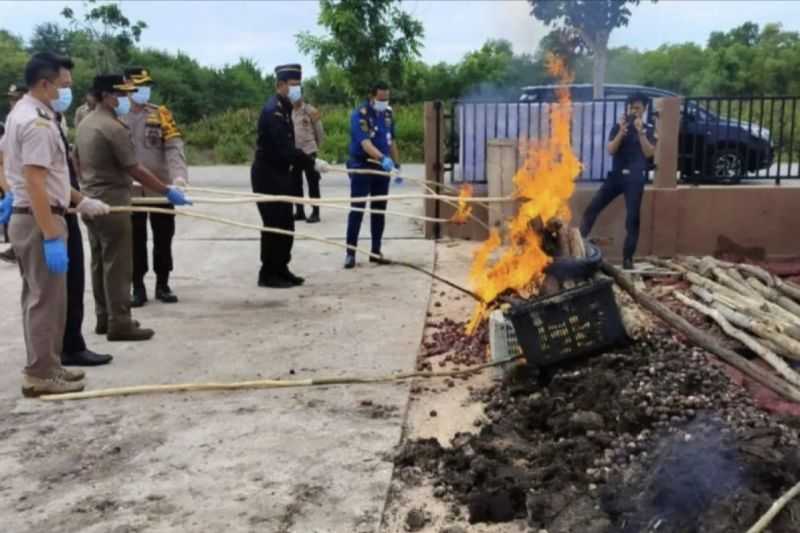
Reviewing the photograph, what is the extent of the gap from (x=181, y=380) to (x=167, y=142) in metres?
2.79

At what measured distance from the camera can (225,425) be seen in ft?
16.4

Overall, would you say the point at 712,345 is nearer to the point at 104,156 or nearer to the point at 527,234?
the point at 527,234

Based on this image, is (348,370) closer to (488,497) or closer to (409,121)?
(488,497)

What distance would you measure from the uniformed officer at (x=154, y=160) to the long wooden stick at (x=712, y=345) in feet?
13.1

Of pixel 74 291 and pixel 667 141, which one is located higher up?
pixel 667 141

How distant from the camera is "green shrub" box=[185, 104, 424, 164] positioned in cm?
2573

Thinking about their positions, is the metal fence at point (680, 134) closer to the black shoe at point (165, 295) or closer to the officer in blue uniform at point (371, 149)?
the officer in blue uniform at point (371, 149)

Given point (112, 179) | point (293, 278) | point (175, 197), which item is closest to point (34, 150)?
point (112, 179)

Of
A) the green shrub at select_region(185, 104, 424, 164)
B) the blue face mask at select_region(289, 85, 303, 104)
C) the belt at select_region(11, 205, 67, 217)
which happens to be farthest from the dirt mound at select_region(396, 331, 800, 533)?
the green shrub at select_region(185, 104, 424, 164)

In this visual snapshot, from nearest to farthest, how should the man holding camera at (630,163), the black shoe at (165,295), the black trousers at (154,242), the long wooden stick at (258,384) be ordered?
the long wooden stick at (258,384)
the black trousers at (154,242)
the black shoe at (165,295)
the man holding camera at (630,163)

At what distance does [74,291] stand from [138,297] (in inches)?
72.1

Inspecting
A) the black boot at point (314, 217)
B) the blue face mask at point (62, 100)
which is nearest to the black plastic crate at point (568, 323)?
the blue face mask at point (62, 100)

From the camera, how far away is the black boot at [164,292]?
809 centimetres

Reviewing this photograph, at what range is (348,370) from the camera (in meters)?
5.98
